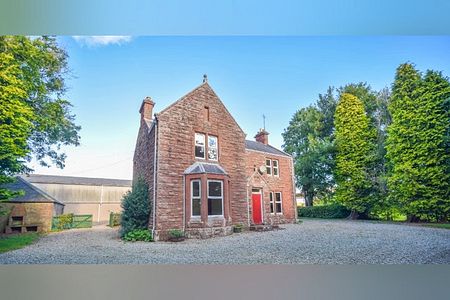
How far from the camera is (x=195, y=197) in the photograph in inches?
177

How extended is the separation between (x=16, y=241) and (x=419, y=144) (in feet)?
19.6

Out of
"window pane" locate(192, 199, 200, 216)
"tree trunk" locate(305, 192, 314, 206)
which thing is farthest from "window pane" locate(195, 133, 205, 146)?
"tree trunk" locate(305, 192, 314, 206)

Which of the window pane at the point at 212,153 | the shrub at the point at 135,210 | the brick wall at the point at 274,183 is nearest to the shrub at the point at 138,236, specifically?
the shrub at the point at 135,210

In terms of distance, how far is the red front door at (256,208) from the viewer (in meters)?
4.23

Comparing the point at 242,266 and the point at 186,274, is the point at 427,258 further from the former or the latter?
the point at 186,274

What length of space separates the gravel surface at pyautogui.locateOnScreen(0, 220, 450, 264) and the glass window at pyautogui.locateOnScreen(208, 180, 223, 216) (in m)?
0.79

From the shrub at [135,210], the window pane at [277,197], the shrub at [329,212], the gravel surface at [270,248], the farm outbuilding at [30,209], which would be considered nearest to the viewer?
the gravel surface at [270,248]

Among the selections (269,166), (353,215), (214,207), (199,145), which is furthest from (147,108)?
(353,215)

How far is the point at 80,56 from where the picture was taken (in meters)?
3.74

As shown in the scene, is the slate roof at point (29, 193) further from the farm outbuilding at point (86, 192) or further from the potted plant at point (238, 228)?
the potted plant at point (238, 228)

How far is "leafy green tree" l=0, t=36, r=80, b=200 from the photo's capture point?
3.55 m

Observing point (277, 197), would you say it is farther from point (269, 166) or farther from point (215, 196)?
point (215, 196)

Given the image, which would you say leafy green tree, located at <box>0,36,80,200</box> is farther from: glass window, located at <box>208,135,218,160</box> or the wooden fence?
glass window, located at <box>208,135,218,160</box>
